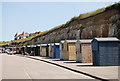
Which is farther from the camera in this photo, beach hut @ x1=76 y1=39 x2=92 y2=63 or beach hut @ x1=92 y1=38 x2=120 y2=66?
beach hut @ x1=76 y1=39 x2=92 y2=63

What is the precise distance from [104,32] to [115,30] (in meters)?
7.67

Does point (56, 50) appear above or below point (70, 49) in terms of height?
below

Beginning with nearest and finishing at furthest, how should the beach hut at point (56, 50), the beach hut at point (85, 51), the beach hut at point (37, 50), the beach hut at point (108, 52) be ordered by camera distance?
the beach hut at point (108, 52), the beach hut at point (85, 51), the beach hut at point (56, 50), the beach hut at point (37, 50)

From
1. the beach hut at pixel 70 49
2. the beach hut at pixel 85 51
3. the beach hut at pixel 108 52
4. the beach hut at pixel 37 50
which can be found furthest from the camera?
the beach hut at pixel 37 50

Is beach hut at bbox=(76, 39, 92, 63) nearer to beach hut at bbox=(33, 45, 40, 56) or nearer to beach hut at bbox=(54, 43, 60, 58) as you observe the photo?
beach hut at bbox=(54, 43, 60, 58)

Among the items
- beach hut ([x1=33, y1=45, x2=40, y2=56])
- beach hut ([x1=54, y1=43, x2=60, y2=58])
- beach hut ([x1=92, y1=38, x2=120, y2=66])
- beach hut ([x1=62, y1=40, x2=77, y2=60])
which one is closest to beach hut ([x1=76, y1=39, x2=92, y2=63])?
beach hut ([x1=62, y1=40, x2=77, y2=60])

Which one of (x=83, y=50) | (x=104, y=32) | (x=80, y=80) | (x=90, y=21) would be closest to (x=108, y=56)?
(x=83, y=50)

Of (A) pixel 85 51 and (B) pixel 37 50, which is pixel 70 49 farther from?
(B) pixel 37 50

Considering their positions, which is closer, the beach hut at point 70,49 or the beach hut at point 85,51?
the beach hut at point 85,51

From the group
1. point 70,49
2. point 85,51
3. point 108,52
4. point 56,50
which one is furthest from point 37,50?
point 108,52

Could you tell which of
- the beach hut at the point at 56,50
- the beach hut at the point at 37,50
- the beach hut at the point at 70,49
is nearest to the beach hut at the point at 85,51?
the beach hut at the point at 70,49

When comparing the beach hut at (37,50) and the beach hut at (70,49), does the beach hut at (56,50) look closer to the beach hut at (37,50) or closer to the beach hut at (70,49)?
the beach hut at (70,49)

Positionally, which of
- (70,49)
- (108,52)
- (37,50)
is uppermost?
(70,49)

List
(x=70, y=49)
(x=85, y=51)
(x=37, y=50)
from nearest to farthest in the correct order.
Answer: (x=85, y=51)
(x=70, y=49)
(x=37, y=50)
